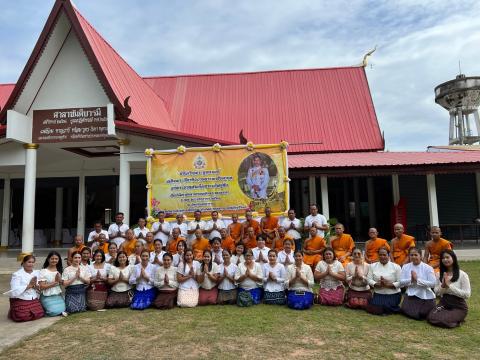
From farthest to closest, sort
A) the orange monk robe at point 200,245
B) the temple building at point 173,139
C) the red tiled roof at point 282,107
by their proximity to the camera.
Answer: the red tiled roof at point 282,107 → the temple building at point 173,139 → the orange monk robe at point 200,245

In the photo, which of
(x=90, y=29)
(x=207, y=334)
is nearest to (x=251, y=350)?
(x=207, y=334)

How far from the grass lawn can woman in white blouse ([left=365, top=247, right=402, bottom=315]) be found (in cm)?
17

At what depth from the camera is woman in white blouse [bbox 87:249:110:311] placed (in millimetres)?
6336

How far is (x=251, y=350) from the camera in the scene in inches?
167

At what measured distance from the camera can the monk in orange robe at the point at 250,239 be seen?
8000mm

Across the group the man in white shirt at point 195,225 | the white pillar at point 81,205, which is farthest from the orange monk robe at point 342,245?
the white pillar at point 81,205

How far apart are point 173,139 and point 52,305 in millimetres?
5183

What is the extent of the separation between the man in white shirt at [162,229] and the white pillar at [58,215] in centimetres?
782

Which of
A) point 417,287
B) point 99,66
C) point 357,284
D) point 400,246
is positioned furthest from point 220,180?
point 417,287

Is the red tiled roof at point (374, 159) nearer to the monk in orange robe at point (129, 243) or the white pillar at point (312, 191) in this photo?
the white pillar at point (312, 191)

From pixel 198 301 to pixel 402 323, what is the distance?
2.99 metres

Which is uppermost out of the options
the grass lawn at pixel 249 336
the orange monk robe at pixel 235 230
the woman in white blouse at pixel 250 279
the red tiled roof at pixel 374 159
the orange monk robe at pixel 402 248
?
the red tiled roof at pixel 374 159

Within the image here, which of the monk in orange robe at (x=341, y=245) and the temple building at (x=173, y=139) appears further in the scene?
the temple building at (x=173, y=139)

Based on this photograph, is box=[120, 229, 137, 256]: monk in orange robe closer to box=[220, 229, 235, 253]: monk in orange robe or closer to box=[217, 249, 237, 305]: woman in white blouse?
box=[220, 229, 235, 253]: monk in orange robe
